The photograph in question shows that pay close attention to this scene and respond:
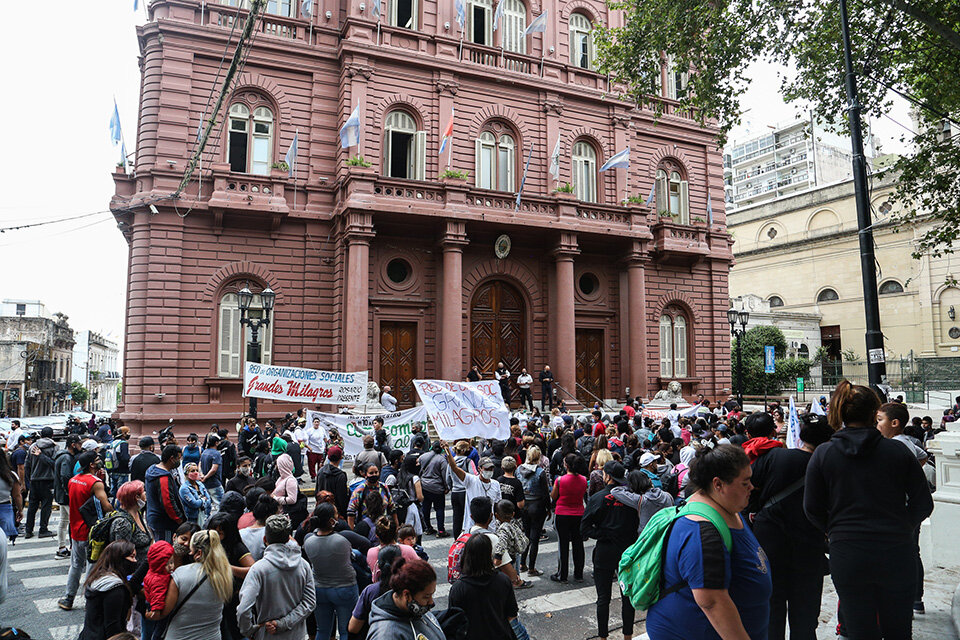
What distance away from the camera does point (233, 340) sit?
20312 mm

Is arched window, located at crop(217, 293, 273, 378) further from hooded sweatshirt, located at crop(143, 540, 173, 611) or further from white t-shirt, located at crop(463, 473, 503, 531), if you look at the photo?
hooded sweatshirt, located at crop(143, 540, 173, 611)

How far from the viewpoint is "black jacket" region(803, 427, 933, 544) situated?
392 cm

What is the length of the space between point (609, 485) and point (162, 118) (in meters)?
19.4

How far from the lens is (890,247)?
142ft

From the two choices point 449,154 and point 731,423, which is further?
point 449,154

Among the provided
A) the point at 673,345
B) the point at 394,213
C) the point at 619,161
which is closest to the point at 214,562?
the point at 394,213

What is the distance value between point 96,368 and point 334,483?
12192 centimetres

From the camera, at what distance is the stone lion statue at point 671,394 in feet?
78.1

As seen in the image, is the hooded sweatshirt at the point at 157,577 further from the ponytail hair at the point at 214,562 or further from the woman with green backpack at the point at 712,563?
the woman with green backpack at the point at 712,563

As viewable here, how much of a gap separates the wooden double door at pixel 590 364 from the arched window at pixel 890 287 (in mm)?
30488

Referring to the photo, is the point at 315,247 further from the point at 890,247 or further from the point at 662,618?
the point at 890,247

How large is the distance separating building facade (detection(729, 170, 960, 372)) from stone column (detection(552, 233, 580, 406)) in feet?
86.4

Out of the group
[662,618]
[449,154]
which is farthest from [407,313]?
[662,618]

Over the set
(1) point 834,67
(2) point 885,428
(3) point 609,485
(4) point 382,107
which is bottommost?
(3) point 609,485
